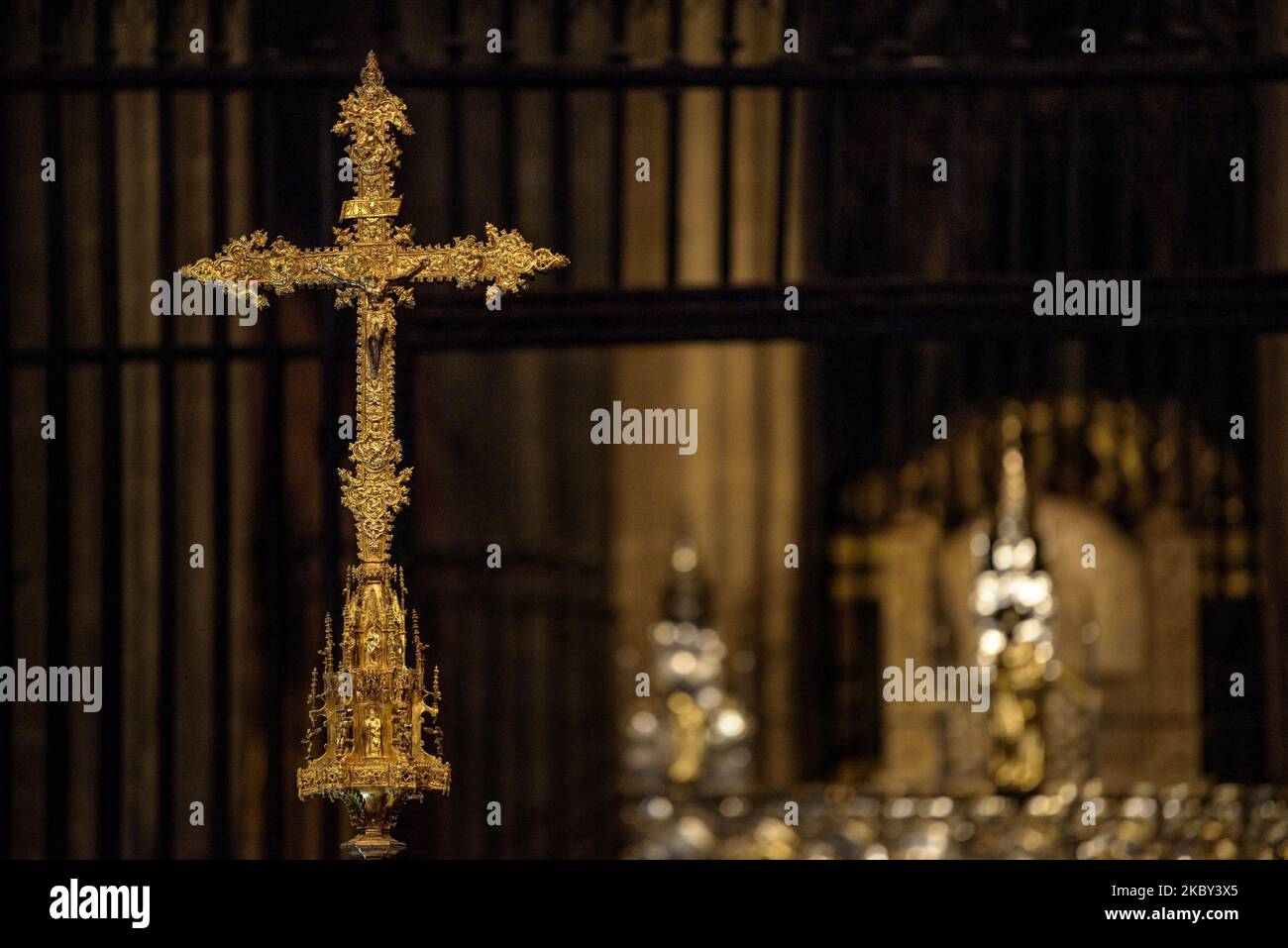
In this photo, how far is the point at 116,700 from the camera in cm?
1018

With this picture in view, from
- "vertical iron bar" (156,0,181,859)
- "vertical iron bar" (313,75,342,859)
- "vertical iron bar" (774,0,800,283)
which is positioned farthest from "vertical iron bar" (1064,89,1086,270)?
"vertical iron bar" (156,0,181,859)

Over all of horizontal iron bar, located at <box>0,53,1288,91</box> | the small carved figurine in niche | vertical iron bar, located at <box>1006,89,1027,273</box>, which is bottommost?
the small carved figurine in niche

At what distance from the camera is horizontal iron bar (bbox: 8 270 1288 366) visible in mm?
9594

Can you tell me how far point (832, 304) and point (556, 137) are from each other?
123 cm

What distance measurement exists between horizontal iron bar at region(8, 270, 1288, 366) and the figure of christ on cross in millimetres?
1619

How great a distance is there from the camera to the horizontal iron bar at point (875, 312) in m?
9.59

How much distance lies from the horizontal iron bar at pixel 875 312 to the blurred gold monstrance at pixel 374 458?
5.14ft

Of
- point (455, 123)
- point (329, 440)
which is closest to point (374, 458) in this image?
point (329, 440)

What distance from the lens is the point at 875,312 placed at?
9.64 metres

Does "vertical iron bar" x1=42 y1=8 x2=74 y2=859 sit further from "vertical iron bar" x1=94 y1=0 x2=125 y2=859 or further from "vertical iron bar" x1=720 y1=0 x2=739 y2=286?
"vertical iron bar" x1=720 y1=0 x2=739 y2=286

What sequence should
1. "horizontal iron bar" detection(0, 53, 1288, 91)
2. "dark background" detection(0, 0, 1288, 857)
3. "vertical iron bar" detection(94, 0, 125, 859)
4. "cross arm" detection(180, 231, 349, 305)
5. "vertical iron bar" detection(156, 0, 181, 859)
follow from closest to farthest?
"cross arm" detection(180, 231, 349, 305), "horizontal iron bar" detection(0, 53, 1288, 91), "dark background" detection(0, 0, 1288, 857), "vertical iron bar" detection(156, 0, 181, 859), "vertical iron bar" detection(94, 0, 125, 859)

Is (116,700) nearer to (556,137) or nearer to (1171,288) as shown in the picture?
(556,137)
